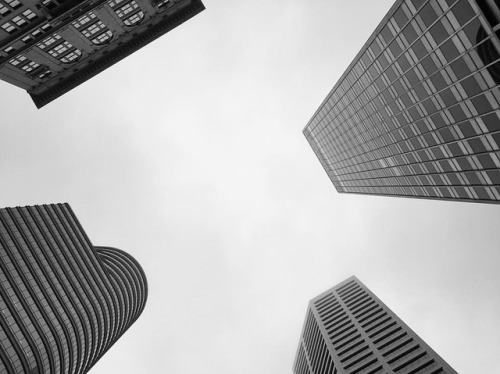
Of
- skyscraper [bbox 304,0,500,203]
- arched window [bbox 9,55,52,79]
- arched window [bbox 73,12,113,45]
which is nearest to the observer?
skyscraper [bbox 304,0,500,203]

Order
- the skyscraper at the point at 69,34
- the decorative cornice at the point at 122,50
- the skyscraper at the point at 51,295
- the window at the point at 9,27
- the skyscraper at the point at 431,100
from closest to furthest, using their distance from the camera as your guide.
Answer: the skyscraper at the point at 431,100 < the window at the point at 9,27 < the skyscraper at the point at 69,34 < the skyscraper at the point at 51,295 < the decorative cornice at the point at 122,50

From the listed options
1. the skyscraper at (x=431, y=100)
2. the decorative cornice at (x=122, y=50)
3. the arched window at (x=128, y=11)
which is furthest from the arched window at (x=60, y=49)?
the skyscraper at (x=431, y=100)

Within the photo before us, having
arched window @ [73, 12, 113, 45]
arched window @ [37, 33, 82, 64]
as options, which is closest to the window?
arched window @ [37, 33, 82, 64]

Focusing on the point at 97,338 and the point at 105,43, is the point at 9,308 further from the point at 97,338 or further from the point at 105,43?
the point at 105,43

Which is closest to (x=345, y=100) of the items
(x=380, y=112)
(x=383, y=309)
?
(x=380, y=112)

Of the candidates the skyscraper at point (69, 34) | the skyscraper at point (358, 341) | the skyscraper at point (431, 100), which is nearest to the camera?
the skyscraper at point (431, 100)

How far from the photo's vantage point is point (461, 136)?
116 feet

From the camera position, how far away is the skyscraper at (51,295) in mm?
58125

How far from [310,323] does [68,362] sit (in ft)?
188

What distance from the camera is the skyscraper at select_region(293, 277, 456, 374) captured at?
61.5 meters

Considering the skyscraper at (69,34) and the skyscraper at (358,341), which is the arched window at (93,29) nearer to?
the skyscraper at (69,34)

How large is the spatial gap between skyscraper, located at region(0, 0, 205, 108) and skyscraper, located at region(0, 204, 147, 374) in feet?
90.3

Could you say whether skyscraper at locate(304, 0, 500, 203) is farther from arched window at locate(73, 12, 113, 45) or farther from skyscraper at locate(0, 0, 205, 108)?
arched window at locate(73, 12, 113, 45)

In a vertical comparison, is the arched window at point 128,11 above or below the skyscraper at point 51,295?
above
